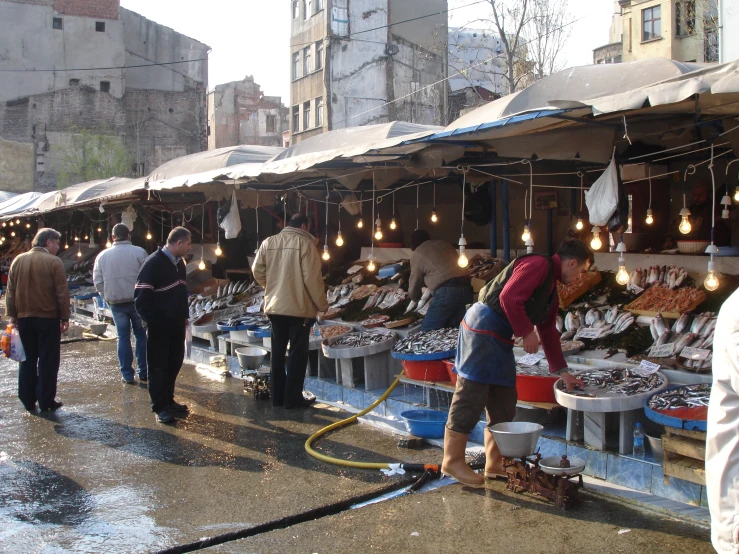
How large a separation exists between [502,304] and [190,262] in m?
12.4

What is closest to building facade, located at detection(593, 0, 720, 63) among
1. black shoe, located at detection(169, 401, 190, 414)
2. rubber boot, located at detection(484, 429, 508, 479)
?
black shoe, located at detection(169, 401, 190, 414)

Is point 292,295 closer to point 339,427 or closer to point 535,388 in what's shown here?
point 339,427

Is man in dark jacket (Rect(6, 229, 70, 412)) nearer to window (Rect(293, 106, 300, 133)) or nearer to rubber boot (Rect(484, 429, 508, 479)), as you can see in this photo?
rubber boot (Rect(484, 429, 508, 479))

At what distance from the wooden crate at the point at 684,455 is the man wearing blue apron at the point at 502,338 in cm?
84

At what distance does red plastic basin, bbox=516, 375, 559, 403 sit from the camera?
19.0ft

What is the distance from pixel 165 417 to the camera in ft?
23.7

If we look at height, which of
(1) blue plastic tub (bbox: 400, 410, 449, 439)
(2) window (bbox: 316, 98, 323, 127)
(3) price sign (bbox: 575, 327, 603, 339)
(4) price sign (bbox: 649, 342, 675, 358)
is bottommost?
(1) blue plastic tub (bbox: 400, 410, 449, 439)

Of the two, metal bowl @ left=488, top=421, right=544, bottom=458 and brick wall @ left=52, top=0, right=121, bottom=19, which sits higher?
brick wall @ left=52, top=0, right=121, bottom=19

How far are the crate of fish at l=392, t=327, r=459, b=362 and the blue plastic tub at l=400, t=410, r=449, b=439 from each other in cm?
53

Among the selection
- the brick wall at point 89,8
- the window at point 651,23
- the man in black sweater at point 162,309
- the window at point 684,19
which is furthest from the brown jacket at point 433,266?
the brick wall at point 89,8

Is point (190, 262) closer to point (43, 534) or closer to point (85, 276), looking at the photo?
point (85, 276)

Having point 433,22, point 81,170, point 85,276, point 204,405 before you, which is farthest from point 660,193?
point 81,170

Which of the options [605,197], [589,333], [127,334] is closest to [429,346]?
[589,333]

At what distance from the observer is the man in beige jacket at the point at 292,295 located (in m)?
7.58
